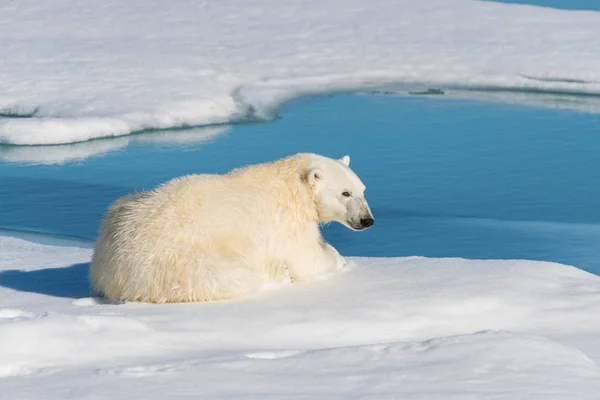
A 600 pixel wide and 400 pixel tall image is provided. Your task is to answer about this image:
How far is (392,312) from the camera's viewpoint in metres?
3.76

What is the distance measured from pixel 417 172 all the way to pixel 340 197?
3.46 m

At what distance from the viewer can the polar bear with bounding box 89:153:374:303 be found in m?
4.09

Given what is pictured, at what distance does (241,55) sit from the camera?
40.7 feet

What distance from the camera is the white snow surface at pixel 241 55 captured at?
1023 centimetres

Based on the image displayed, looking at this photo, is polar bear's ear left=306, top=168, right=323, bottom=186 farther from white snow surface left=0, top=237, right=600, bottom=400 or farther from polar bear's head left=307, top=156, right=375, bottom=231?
white snow surface left=0, top=237, right=600, bottom=400

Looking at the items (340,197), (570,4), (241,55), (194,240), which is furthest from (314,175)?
(570,4)

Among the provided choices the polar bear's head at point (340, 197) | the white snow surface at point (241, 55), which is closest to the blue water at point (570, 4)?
the white snow surface at point (241, 55)

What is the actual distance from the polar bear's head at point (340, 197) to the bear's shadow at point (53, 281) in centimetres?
114

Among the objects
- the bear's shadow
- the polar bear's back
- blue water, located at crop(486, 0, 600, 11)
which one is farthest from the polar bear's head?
blue water, located at crop(486, 0, 600, 11)

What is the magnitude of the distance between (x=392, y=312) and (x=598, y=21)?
442 inches

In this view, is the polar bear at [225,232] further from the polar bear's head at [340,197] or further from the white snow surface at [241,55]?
the white snow surface at [241,55]

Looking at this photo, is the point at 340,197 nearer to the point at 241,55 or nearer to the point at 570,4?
the point at 241,55

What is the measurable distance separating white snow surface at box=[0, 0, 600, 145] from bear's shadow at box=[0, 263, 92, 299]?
464 cm

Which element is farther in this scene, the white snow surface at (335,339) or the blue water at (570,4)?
the blue water at (570,4)
